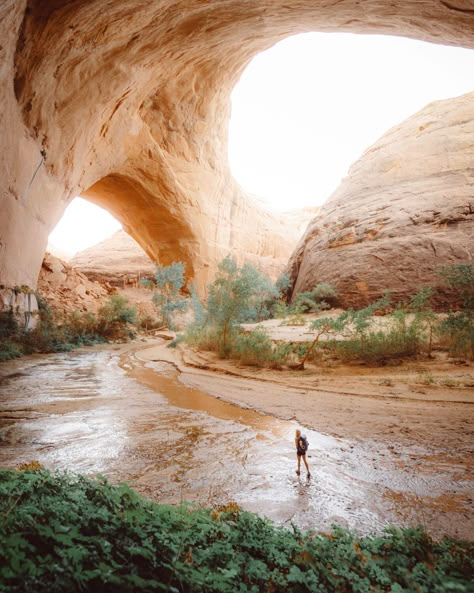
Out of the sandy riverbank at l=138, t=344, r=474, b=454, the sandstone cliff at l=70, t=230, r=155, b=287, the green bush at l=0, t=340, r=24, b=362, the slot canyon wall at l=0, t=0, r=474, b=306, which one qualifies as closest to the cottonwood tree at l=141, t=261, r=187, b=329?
the slot canyon wall at l=0, t=0, r=474, b=306

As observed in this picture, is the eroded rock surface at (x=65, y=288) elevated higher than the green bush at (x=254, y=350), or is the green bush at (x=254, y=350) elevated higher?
the eroded rock surface at (x=65, y=288)

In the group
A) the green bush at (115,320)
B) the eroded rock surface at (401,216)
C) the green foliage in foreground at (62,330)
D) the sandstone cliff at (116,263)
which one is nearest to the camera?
the green foliage in foreground at (62,330)

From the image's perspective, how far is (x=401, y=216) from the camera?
15.1 m

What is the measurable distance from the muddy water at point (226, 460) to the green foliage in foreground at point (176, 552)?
508mm

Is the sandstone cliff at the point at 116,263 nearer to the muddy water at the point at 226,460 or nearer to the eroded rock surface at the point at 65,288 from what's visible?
the eroded rock surface at the point at 65,288

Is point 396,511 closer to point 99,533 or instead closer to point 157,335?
point 99,533

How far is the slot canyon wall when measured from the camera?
22.9 feet

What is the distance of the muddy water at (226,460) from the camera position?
269 cm

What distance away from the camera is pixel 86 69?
30.1 ft

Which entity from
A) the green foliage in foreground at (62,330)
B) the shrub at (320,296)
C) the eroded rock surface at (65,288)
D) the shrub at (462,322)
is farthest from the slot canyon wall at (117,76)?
the shrub at (320,296)

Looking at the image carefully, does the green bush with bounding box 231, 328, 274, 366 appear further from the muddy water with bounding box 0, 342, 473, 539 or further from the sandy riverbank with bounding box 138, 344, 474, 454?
the muddy water with bounding box 0, 342, 473, 539

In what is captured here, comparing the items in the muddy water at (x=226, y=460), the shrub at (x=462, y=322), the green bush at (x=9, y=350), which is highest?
the shrub at (x=462, y=322)

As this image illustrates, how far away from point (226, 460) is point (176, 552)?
1976 mm

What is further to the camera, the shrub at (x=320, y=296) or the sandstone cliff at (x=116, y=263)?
the sandstone cliff at (x=116, y=263)
